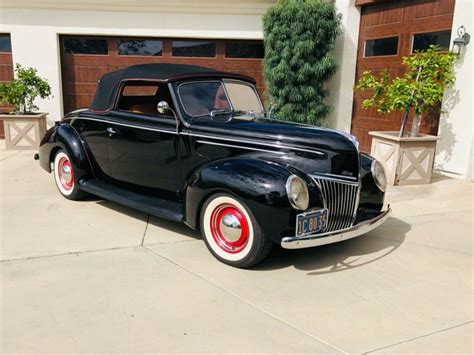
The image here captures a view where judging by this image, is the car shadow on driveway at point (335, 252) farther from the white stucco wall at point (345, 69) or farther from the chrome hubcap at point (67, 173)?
the white stucco wall at point (345, 69)

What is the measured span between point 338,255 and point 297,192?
3.14 feet

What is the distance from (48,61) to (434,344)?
9567 mm

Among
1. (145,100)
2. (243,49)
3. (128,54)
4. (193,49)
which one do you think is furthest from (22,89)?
(243,49)

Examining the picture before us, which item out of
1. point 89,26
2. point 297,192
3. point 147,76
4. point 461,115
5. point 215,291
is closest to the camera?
point 215,291

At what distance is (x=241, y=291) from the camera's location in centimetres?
316

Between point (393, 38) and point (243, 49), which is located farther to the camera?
point (243, 49)

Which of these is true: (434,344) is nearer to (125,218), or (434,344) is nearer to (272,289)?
(272,289)

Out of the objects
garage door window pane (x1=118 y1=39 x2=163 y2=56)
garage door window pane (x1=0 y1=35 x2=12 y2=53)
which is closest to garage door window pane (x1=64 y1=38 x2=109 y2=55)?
garage door window pane (x1=118 y1=39 x2=163 y2=56)

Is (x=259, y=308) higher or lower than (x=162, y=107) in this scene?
lower

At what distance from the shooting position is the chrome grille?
3.54 m

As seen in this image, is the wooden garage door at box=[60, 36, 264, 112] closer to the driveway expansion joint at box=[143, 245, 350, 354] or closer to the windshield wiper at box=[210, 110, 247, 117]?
the windshield wiper at box=[210, 110, 247, 117]

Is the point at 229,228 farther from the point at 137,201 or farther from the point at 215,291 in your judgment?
the point at 137,201

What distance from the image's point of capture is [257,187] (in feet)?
10.9

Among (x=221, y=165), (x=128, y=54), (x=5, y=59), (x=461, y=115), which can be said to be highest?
(x=128, y=54)
